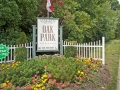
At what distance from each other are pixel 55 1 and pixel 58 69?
839 centimetres

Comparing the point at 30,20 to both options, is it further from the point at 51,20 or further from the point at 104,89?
the point at 104,89

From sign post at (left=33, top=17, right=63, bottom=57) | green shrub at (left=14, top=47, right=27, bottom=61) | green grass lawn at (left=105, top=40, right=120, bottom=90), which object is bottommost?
green grass lawn at (left=105, top=40, right=120, bottom=90)

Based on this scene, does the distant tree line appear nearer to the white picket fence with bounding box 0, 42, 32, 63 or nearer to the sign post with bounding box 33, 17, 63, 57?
the white picket fence with bounding box 0, 42, 32, 63

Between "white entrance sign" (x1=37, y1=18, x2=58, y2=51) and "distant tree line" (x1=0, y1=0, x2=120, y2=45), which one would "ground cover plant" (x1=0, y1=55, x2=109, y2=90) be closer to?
"white entrance sign" (x1=37, y1=18, x2=58, y2=51)

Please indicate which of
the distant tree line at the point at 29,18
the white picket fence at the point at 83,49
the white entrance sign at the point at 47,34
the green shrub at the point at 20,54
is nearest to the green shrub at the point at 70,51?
the white picket fence at the point at 83,49

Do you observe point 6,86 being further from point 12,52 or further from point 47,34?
point 47,34

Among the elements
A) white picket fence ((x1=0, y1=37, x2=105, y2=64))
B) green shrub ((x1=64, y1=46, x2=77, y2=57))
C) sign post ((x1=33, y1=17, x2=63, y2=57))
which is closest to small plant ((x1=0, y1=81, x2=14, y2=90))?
white picket fence ((x1=0, y1=37, x2=105, y2=64))

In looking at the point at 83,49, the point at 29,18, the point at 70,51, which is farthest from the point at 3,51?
the point at 83,49

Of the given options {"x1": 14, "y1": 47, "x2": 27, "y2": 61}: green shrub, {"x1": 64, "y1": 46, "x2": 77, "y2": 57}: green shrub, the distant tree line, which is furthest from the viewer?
the distant tree line

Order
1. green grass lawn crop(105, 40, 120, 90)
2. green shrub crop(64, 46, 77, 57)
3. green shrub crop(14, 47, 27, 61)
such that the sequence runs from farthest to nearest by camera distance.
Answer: green shrub crop(64, 46, 77, 57) → green shrub crop(14, 47, 27, 61) → green grass lawn crop(105, 40, 120, 90)

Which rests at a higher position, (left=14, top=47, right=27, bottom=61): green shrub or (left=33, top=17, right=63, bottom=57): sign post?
(left=33, top=17, right=63, bottom=57): sign post

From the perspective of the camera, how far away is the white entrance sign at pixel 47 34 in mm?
11008

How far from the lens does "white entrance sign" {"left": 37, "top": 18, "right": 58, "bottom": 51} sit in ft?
36.1

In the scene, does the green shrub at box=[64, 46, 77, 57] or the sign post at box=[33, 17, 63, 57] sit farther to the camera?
the sign post at box=[33, 17, 63, 57]
